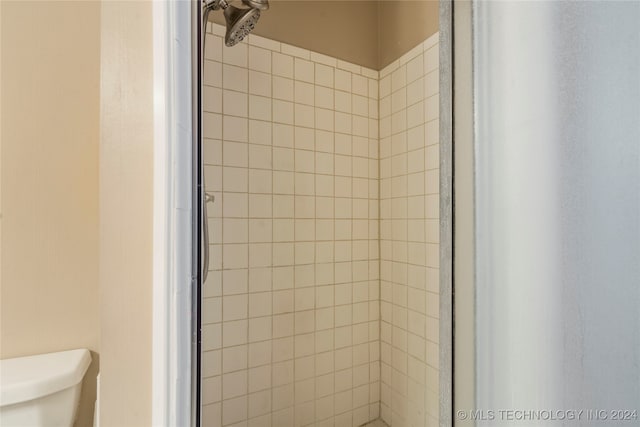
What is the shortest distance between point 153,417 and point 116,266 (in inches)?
10.5

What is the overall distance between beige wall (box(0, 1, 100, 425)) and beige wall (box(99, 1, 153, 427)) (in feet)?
1.40

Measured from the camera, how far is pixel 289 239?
1.47 metres

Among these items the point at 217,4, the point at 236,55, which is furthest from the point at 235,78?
the point at 217,4

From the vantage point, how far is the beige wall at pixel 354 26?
56.9 inches

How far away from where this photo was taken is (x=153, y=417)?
1.91ft

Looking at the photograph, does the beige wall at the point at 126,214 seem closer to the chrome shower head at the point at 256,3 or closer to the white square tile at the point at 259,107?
the chrome shower head at the point at 256,3

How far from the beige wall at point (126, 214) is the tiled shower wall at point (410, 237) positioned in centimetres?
106

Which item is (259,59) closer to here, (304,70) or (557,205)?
(304,70)

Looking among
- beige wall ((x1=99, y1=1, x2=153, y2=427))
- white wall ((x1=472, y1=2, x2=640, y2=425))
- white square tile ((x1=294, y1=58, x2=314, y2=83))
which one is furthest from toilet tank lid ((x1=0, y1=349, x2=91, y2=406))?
white square tile ((x1=294, y1=58, x2=314, y2=83))

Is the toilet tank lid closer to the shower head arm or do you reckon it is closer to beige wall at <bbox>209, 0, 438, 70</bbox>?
the shower head arm

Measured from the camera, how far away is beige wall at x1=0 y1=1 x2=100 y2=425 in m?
0.90

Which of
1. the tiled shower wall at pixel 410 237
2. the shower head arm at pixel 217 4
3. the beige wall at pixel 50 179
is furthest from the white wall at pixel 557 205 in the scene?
the beige wall at pixel 50 179

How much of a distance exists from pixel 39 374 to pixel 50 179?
49cm

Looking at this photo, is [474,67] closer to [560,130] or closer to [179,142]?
[560,130]
